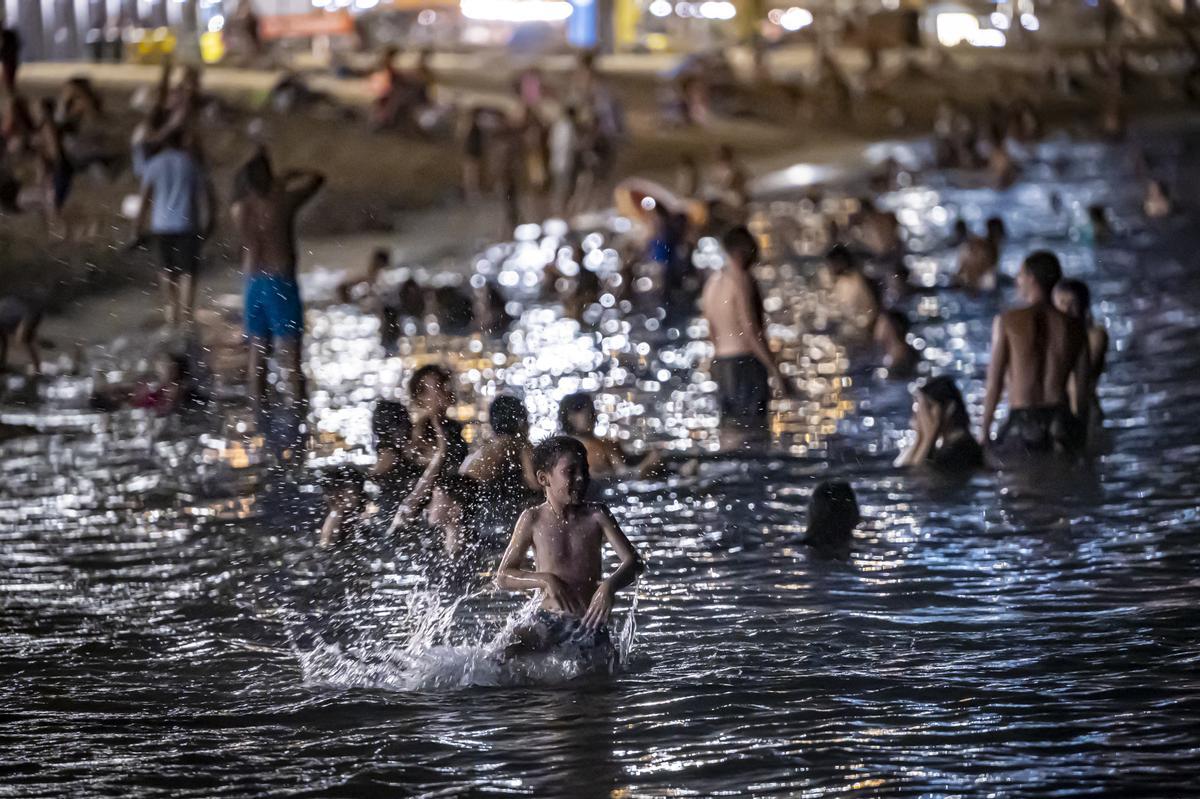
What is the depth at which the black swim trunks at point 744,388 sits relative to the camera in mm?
10820

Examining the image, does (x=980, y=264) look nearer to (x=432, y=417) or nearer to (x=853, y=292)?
(x=853, y=292)

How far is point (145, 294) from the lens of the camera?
639 inches

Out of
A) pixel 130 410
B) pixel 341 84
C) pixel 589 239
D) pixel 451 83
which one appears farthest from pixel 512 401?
pixel 451 83

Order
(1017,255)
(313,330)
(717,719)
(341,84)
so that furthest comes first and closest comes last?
(341,84) < (1017,255) < (313,330) < (717,719)

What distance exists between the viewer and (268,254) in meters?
11.4

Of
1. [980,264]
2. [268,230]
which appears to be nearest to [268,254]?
[268,230]

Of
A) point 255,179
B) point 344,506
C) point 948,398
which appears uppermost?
point 255,179

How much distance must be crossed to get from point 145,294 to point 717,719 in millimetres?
11397

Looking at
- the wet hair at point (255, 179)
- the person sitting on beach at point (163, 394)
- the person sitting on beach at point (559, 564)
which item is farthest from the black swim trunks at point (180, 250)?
the person sitting on beach at point (559, 564)

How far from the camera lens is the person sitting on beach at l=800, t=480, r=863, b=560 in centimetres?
838

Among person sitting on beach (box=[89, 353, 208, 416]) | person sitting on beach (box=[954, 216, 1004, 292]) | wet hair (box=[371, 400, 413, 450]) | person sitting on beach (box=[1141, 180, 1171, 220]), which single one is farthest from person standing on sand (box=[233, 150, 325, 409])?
person sitting on beach (box=[1141, 180, 1171, 220])

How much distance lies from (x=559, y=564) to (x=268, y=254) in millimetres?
5600

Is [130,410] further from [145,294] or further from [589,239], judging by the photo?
[589,239]

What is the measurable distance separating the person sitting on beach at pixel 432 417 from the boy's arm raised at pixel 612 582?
166 cm
